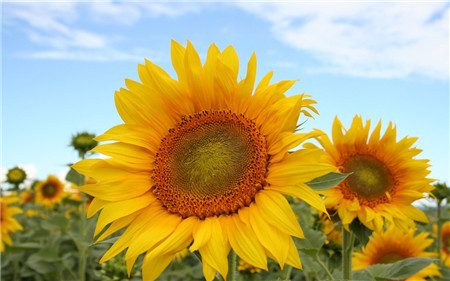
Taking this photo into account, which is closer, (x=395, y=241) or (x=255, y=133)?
(x=255, y=133)

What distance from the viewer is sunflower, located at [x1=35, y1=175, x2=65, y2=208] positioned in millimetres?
8656

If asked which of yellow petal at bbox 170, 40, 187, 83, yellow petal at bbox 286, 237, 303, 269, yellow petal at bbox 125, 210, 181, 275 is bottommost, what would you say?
yellow petal at bbox 286, 237, 303, 269

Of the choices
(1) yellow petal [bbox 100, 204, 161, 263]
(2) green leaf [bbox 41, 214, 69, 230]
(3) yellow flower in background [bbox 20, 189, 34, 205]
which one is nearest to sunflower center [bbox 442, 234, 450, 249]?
(2) green leaf [bbox 41, 214, 69, 230]

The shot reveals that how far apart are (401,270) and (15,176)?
22.8 feet

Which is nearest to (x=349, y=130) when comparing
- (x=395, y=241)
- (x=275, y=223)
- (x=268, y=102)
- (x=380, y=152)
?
(x=380, y=152)

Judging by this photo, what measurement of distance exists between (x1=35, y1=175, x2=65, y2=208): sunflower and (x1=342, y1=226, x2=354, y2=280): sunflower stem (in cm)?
712

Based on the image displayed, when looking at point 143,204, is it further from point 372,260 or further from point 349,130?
point 372,260

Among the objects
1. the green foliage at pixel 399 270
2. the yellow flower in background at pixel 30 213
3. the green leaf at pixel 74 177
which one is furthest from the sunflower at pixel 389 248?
the yellow flower in background at pixel 30 213

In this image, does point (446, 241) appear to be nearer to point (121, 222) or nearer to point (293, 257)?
point (293, 257)

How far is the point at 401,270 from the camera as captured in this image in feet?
8.11

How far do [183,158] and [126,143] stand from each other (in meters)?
0.28

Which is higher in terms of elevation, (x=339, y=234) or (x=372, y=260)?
(x=339, y=234)

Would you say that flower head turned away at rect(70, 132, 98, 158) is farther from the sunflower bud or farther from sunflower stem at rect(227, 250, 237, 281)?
sunflower stem at rect(227, 250, 237, 281)

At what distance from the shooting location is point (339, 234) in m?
3.42
